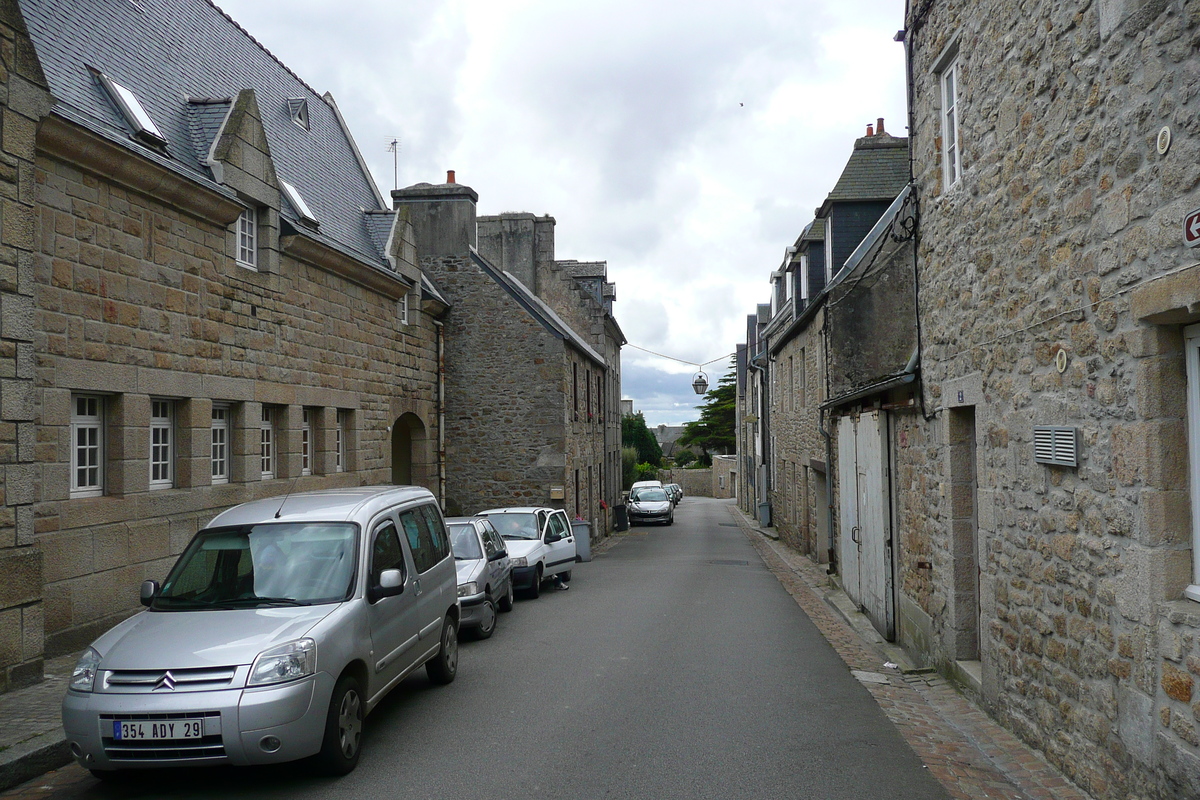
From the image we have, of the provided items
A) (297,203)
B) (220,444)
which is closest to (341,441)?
(220,444)

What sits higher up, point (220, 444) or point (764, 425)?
point (764, 425)

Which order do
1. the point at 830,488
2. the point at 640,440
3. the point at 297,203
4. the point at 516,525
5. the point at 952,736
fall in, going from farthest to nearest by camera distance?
the point at 640,440, the point at 830,488, the point at 516,525, the point at 297,203, the point at 952,736

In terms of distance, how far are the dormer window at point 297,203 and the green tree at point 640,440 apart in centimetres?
4989

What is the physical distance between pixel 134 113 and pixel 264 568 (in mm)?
6672

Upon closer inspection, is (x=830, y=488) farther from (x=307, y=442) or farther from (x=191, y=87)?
(x=191, y=87)

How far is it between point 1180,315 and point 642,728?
4.37m

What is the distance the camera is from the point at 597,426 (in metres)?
28.4

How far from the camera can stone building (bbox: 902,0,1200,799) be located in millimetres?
4082

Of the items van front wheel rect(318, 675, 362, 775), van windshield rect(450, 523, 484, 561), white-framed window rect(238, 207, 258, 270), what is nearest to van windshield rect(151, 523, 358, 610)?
van front wheel rect(318, 675, 362, 775)

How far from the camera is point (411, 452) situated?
19656mm

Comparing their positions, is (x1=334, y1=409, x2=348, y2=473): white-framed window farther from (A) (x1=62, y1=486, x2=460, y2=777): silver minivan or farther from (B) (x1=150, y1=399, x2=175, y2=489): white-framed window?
(A) (x1=62, y1=486, x2=460, y2=777): silver minivan

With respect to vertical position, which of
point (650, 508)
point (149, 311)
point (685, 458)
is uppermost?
point (149, 311)

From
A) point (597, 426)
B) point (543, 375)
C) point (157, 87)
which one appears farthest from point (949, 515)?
point (597, 426)

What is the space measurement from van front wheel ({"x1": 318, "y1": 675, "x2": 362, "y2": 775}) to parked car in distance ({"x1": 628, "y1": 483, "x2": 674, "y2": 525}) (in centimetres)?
2980
